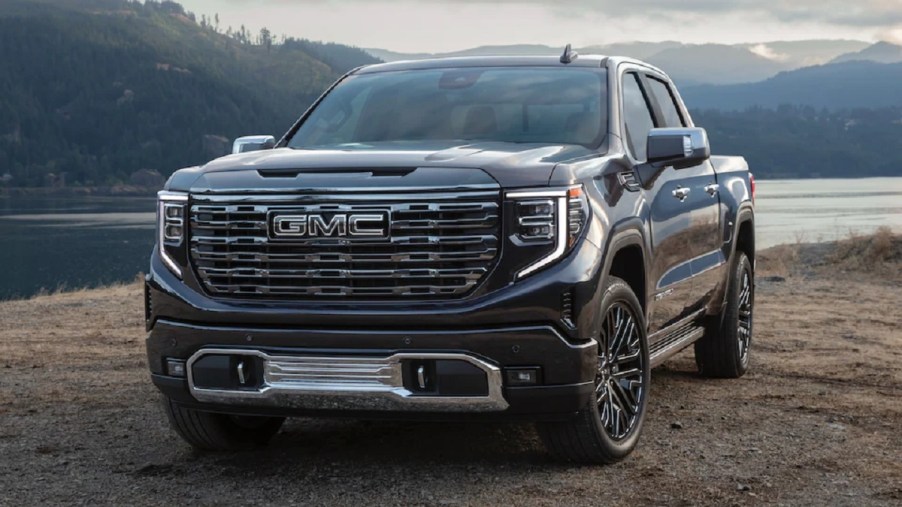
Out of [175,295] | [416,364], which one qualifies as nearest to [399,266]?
[416,364]

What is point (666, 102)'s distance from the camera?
700 centimetres

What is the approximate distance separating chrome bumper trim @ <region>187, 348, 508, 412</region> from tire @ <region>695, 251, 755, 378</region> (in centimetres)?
328

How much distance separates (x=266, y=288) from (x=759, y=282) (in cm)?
1271

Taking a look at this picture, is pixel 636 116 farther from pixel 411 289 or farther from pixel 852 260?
pixel 852 260

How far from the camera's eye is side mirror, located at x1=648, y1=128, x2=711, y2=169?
554 cm

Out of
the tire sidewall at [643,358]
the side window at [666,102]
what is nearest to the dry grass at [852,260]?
the side window at [666,102]

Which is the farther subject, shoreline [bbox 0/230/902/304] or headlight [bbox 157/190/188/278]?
shoreline [bbox 0/230/902/304]

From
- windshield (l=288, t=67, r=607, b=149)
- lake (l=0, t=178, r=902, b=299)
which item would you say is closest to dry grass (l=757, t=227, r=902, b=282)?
windshield (l=288, t=67, r=607, b=149)

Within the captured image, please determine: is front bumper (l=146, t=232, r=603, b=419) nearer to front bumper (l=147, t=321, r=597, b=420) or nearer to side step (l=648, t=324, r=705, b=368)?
front bumper (l=147, t=321, r=597, b=420)

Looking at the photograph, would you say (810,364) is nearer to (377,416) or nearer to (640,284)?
(640,284)

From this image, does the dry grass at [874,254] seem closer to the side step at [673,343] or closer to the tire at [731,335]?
the tire at [731,335]

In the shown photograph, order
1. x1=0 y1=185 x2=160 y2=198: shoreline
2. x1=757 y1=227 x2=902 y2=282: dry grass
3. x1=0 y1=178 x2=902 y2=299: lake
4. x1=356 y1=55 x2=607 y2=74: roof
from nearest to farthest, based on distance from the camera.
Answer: x1=356 y1=55 x2=607 y2=74: roof → x1=757 y1=227 x2=902 y2=282: dry grass → x1=0 y1=178 x2=902 y2=299: lake → x1=0 y1=185 x2=160 y2=198: shoreline

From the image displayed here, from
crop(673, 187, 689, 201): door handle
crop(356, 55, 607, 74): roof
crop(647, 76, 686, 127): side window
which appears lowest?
crop(673, 187, 689, 201): door handle

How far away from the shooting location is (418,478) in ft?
16.1
